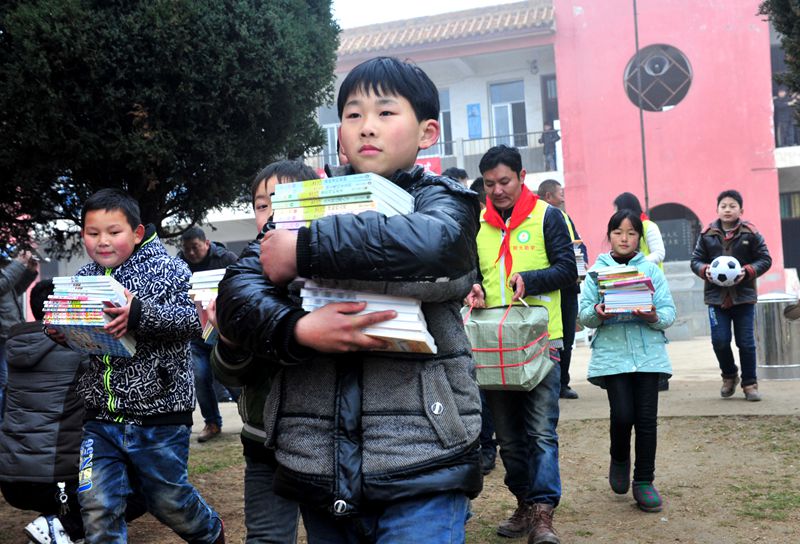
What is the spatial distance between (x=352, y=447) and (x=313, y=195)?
63 centimetres

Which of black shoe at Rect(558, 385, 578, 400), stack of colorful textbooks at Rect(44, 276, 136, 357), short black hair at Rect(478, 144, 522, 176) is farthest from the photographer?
black shoe at Rect(558, 385, 578, 400)

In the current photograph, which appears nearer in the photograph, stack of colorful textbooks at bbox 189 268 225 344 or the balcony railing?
stack of colorful textbooks at bbox 189 268 225 344

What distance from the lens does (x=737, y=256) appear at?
840cm

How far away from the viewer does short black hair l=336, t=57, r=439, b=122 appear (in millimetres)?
2355

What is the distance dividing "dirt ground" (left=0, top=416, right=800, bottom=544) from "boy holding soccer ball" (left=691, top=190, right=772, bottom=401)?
0.88m

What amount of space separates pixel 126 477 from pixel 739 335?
629cm

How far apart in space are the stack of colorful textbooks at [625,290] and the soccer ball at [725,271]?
130 inches

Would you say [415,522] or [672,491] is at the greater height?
[415,522]

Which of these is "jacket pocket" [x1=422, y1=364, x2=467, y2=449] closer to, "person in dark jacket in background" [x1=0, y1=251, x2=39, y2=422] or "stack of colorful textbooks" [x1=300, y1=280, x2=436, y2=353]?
"stack of colorful textbooks" [x1=300, y1=280, x2=436, y2=353]

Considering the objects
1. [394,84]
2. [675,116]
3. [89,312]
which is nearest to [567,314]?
[89,312]

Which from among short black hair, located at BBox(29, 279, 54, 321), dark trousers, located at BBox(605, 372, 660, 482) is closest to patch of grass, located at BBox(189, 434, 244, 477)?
short black hair, located at BBox(29, 279, 54, 321)

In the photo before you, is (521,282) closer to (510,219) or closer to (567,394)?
(510,219)

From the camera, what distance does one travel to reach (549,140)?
24.6 metres

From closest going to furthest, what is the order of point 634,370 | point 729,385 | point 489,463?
point 634,370 < point 489,463 < point 729,385
